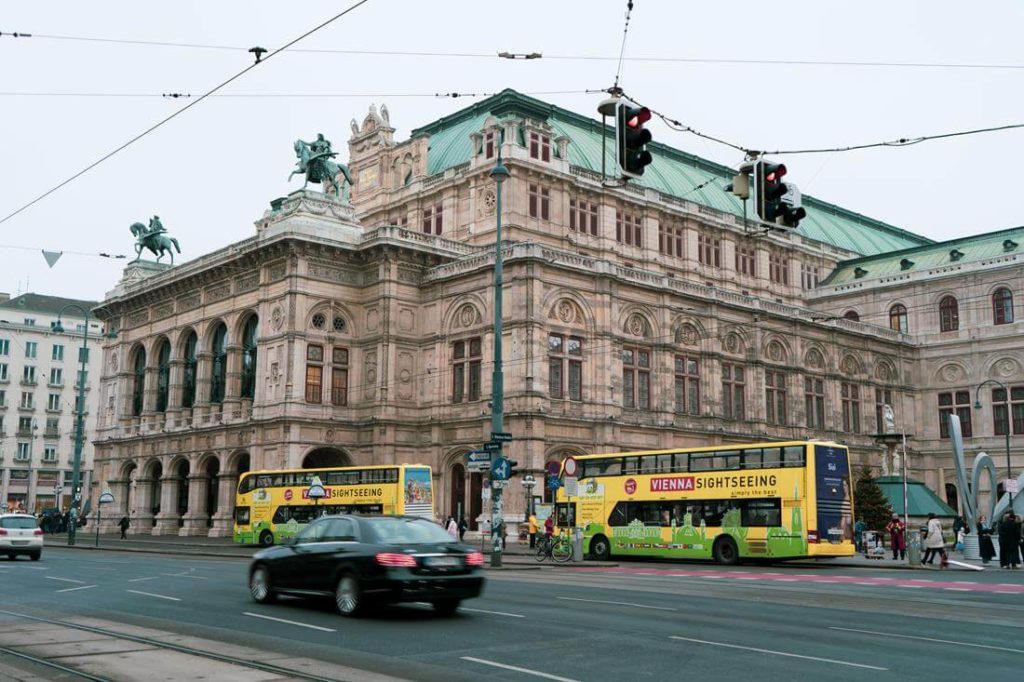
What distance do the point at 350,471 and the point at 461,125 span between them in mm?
33784

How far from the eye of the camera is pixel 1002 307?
7150 cm

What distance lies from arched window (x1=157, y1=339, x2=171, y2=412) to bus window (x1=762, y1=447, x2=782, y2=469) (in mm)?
45474

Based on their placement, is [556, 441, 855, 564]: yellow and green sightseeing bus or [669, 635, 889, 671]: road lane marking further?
[556, 441, 855, 564]: yellow and green sightseeing bus

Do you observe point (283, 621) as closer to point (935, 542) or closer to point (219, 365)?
point (935, 542)

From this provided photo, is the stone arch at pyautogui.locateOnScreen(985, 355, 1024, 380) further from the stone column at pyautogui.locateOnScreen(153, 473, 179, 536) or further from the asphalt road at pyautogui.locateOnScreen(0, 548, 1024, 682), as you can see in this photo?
the stone column at pyautogui.locateOnScreen(153, 473, 179, 536)

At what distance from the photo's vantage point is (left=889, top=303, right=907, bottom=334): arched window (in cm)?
7662

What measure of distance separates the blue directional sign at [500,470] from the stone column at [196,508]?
33178mm

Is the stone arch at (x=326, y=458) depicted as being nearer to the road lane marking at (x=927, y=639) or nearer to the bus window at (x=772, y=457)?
the bus window at (x=772, y=457)

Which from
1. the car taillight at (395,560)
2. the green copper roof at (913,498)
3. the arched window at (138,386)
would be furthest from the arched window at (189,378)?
the car taillight at (395,560)

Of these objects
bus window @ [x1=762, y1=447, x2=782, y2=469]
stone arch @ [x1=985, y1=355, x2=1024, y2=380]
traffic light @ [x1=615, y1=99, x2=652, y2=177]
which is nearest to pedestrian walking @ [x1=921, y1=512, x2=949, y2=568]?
bus window @ [x1=762, y1=447, x2=782, y2=469]

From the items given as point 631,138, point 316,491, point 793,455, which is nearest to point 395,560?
point 631,138

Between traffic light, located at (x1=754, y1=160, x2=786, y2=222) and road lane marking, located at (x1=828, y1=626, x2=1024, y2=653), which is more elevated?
traffic light, located at (x1=754, y1=160, x2=786, y2=222)

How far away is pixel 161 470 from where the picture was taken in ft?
216

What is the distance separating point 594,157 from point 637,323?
15.7 metres
